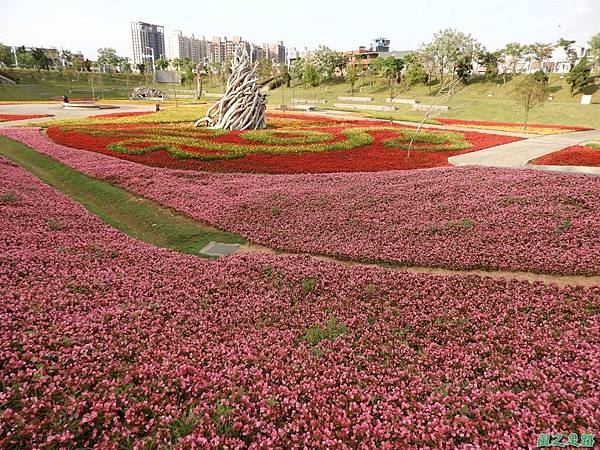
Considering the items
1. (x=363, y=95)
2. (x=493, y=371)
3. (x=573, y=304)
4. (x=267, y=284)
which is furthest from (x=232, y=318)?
(x=363, y=95)

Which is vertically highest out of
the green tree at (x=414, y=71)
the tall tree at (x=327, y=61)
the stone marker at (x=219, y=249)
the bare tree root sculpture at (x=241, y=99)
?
the tall tree at (x=327, y=61)

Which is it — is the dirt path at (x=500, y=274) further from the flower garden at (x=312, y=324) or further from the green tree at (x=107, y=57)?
the green tree at (x=107, y=57)

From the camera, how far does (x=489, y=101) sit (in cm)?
6047

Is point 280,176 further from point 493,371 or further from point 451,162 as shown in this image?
point 493,371

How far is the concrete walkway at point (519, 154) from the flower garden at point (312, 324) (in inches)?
234

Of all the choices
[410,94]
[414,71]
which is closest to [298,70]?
[410,94]

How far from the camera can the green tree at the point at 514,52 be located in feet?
243

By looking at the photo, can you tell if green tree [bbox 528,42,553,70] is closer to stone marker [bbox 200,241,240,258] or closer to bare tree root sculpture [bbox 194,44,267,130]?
bare tree root sculpture [bbox 194,44,267,130]

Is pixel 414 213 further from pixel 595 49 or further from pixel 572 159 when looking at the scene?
pixel 595 49

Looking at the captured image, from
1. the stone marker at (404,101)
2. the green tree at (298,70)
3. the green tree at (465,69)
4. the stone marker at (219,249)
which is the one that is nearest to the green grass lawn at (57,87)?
the green tree at (298,70)

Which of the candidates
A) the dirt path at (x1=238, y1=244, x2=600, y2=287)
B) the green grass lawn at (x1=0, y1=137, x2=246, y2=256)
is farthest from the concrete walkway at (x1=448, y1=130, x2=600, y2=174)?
the green grass lawn at (x1=0, y1=137, x2=246, y2=256)

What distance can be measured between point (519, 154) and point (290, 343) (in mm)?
23767

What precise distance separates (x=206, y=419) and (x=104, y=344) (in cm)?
215

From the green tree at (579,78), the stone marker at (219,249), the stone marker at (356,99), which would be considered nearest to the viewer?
the stone marker at (219,249)
